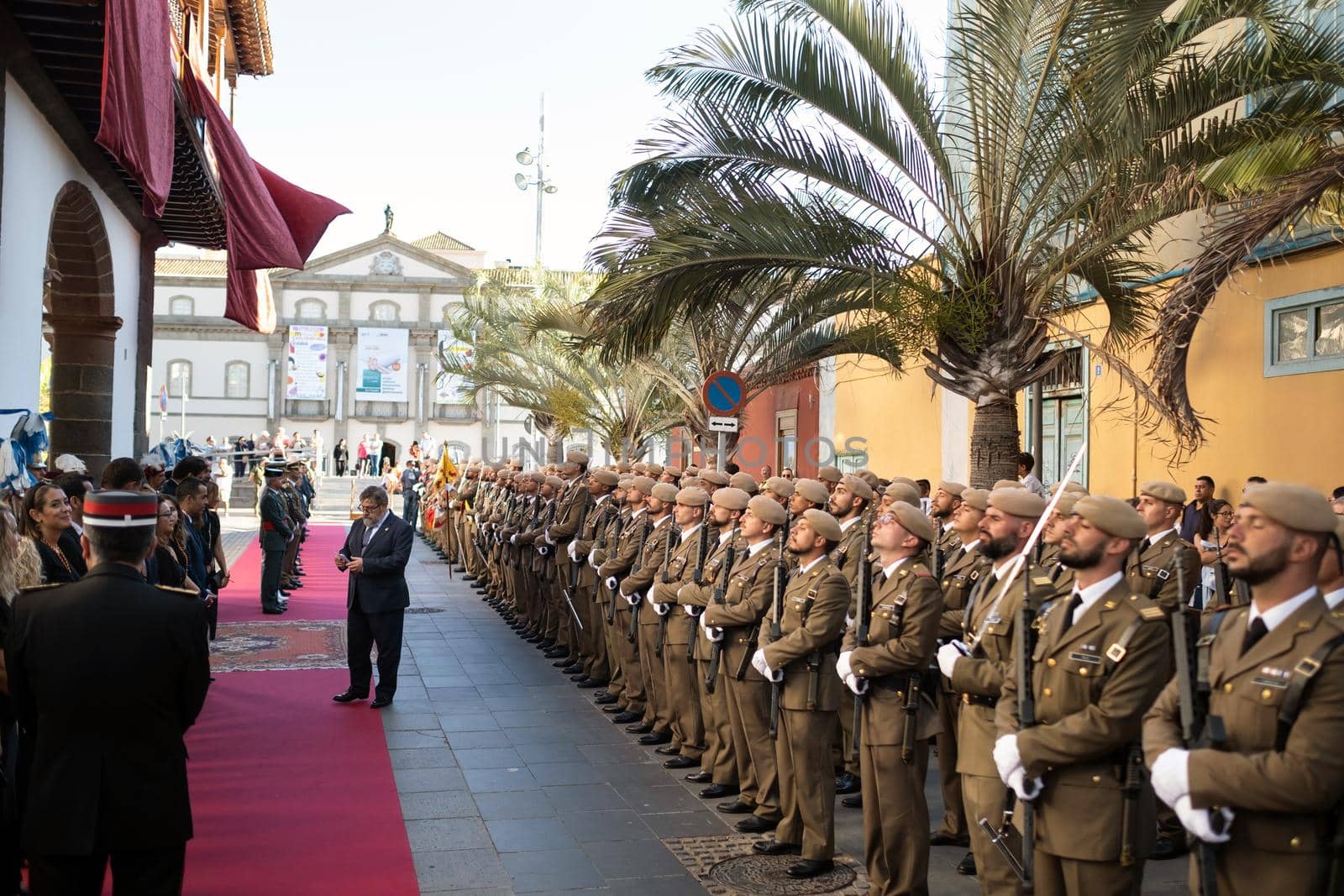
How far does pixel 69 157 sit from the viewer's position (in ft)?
37.9

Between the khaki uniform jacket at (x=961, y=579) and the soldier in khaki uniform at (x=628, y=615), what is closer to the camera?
the khaki uniform jacket at (x=961, y=579)

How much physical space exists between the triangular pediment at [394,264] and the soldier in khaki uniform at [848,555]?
5845 cm

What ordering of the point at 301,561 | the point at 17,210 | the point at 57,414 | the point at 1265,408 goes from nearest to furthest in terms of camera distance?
the point at 17,210 → the point at 1265,408 → the point at 57,414 → the point at 301,561

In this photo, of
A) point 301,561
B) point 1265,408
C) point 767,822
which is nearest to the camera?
point 767,822

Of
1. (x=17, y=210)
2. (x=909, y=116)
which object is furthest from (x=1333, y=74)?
(x=17, y=210)

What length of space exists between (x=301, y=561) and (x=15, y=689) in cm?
1962

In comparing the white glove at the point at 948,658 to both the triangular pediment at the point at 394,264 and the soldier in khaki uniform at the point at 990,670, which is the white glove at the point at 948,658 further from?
the triangular pediment at the point at 394,264

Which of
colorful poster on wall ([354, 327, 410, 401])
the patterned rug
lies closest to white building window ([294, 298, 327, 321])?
colorful poster on wall ([354, 327, 410, 401])

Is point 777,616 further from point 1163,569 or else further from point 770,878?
point 1163,569

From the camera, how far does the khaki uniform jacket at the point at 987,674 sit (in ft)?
16.1

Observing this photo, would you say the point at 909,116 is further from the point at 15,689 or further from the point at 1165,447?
the point at 15,689

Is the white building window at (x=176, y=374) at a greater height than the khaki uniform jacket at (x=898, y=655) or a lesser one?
greater

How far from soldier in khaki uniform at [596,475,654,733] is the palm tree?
1.65 m

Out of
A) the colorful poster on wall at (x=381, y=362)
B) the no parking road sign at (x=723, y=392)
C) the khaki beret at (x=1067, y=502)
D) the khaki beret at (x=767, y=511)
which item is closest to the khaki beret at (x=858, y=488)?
the khaki beret at (x=767, y=511)
